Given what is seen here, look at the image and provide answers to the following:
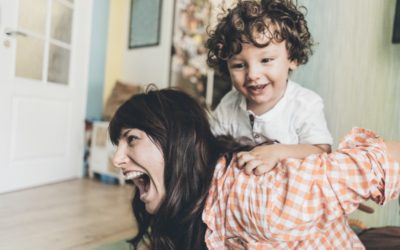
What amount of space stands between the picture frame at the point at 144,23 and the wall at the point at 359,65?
197cm

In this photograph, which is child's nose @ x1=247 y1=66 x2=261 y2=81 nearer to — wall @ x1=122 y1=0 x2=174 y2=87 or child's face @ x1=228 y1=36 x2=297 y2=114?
child's face @ x1=228 y1=36 x2=297 y2=114

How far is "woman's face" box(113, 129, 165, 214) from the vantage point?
0.78m

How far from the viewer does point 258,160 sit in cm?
75

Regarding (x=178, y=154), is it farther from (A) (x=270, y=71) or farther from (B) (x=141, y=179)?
(A) (x=270, y=71)

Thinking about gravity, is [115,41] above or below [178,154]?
above

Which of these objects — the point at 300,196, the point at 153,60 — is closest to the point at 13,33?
the point at 153,60

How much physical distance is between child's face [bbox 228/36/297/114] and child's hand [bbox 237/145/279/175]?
0.23 meters

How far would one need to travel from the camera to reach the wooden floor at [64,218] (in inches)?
51.3

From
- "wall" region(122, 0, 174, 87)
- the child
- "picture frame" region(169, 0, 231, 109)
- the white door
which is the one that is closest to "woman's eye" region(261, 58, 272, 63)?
the child

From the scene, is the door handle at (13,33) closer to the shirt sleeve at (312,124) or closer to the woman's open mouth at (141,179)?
the woman's open mouth at (141,179)

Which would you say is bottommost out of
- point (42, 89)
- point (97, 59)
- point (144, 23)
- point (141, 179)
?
point (141, 179)

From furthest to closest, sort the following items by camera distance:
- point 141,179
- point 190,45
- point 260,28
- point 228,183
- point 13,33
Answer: point 190,45 → point 13,33 → point 260,28 → point 141,179 → point 228,183

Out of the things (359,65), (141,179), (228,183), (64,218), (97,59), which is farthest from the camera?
(97,59)

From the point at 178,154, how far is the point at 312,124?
48 cm
